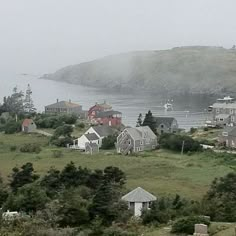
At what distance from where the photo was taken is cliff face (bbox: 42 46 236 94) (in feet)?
365

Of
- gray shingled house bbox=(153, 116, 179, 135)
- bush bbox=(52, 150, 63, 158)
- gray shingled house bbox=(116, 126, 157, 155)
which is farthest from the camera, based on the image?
gray shingled house bbox=(153, 116, 179, 135)

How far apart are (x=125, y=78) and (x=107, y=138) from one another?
89559 millimetres

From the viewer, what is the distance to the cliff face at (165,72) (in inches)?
4385

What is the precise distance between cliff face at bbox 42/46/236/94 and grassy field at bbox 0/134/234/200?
72456 mm

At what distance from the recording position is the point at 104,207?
16016mm

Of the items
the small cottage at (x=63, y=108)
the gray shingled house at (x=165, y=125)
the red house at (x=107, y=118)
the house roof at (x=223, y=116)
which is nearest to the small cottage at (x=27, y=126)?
the red house at (x=107, y=118)

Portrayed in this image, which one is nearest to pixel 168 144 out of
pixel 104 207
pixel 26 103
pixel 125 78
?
pixel 104 207

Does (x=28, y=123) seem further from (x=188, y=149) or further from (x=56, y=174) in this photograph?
(x=56, y=174)

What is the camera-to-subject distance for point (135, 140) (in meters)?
35.4

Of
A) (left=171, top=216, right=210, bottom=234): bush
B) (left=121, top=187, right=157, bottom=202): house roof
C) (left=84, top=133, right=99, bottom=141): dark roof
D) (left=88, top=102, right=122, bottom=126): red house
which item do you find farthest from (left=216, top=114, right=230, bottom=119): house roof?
(left=171, top=216, right=210, bottom=234): bush

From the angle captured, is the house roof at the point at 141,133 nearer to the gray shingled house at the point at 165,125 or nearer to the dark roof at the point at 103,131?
the dark roof at the point at 103,131

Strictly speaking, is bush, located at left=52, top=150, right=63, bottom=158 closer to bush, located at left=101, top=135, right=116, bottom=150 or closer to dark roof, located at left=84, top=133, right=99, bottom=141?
dark roof, located at left=84, top=133, right=99, bottom=141

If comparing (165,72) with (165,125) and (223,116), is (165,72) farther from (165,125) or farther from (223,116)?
(165,125)

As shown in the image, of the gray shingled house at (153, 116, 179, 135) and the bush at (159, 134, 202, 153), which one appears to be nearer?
the bush at (159, 134, 202, 153)
